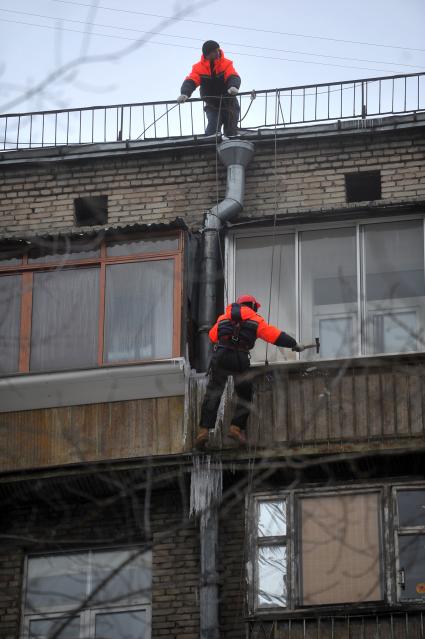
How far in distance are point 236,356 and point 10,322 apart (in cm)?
234

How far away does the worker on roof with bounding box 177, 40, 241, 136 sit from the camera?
51.5 feet


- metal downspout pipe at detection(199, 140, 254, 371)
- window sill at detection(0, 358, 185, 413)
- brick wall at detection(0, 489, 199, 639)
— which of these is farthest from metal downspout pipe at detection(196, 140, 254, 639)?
window sill at detection(0, 358, 185, 413)

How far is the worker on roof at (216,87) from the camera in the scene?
15688 mm

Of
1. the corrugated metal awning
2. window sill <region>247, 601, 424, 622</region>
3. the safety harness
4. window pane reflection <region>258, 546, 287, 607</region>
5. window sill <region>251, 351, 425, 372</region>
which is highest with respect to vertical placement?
the corrugated metal awning

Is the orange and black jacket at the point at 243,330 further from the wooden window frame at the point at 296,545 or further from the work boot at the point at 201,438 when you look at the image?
the wooden window frame at the point at 296,545

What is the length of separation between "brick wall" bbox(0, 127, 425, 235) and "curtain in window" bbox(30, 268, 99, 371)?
1209 mm

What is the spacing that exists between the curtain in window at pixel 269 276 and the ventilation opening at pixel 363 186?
0.99 metres

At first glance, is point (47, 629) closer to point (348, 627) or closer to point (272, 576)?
point (272, 576)

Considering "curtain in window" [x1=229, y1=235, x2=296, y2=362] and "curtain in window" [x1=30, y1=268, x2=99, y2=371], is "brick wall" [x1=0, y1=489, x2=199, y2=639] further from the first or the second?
"curtain in window" [x1=229, y1=235, x2=296, y2=362]

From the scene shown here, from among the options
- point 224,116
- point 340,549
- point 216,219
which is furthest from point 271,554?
point 224,116

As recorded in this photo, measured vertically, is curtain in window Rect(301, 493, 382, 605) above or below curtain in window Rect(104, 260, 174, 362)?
below

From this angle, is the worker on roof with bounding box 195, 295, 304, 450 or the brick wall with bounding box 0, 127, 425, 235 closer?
the worker on roof with bounding box 195, 295, 304, 450

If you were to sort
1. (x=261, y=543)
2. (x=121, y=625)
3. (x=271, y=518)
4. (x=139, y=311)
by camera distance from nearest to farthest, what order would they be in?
(x=261, y=543), (x=271, y=518), (x=121, y=625), (x=139, y=311)

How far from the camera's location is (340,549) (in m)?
12.9
